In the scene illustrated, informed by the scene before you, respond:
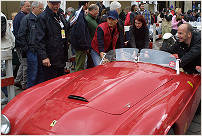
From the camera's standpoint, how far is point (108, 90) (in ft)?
10.2

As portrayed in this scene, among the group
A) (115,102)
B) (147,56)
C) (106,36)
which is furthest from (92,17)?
(115,102)

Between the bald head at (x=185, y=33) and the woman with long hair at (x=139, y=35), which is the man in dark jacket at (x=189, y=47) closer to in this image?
the bald head at (x=185, y=33)

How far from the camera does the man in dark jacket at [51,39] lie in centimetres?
462

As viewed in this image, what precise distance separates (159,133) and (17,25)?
4.69 m

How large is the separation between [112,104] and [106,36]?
2.57 metres

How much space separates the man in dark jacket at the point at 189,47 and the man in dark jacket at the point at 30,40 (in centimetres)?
288

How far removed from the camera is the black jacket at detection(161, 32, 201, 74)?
409 centimetres

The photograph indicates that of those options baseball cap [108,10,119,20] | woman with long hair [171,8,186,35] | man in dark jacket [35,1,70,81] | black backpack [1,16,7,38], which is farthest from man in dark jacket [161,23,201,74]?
woman with long hair [171,8,186,35]

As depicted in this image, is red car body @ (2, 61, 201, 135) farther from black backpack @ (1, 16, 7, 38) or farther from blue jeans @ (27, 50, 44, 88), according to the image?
black backpack @ (1, 16, 7, 38)

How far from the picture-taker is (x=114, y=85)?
3209mm

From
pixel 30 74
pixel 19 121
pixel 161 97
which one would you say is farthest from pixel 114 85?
pixel 30 74

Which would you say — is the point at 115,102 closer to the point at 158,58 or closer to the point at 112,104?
the point at 112,104

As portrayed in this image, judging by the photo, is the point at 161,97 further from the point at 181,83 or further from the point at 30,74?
the point at 30,74

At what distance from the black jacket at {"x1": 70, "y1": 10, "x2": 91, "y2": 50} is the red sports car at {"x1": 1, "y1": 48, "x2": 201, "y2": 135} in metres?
1.66
